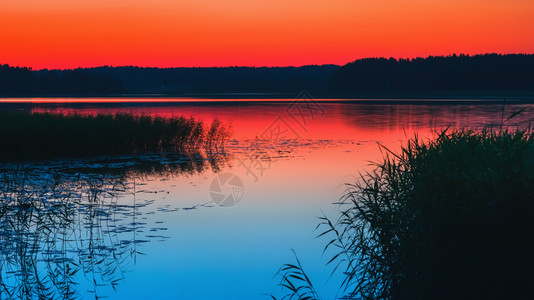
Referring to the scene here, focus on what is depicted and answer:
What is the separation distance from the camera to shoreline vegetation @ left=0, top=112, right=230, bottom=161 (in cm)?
1792

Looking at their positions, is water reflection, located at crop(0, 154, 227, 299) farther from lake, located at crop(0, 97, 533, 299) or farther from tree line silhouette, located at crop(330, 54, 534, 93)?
tree line silhouette, located at crop(330, 54, 534, 93)

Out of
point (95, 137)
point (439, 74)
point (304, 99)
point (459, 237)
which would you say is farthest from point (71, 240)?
point (439, 74)

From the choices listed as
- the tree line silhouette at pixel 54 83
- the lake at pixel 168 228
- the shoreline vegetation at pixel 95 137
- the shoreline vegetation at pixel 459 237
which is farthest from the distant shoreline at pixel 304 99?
the shoreline vegetation at pixel 459 237

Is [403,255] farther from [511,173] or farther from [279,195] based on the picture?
[279,195]

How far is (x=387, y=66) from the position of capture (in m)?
122

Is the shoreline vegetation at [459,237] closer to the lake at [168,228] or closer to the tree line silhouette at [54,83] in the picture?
the lake at [168,228]

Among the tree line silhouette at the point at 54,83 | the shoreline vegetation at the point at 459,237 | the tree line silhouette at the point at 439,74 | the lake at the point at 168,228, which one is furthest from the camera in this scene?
the tree line silhouette at the point at 54,83

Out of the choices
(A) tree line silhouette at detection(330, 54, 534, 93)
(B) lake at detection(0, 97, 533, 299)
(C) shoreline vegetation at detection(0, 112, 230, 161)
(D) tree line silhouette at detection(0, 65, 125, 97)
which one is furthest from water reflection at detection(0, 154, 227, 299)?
(D) tree line silhouette at detection(0, 65, 125, 97)

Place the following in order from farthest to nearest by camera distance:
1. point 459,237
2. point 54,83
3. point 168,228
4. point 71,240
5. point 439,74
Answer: point 54,83 → point 439,74 → point 168,228 → point 71,240 → point 459,237

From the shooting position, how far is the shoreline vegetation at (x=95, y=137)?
17.9m

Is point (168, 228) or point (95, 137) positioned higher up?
point (95, 137)

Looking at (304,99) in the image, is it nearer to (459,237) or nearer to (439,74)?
(439,74)

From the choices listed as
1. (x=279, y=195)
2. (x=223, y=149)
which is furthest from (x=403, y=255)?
(x=223, y=149)

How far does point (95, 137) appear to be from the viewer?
1928 cm
